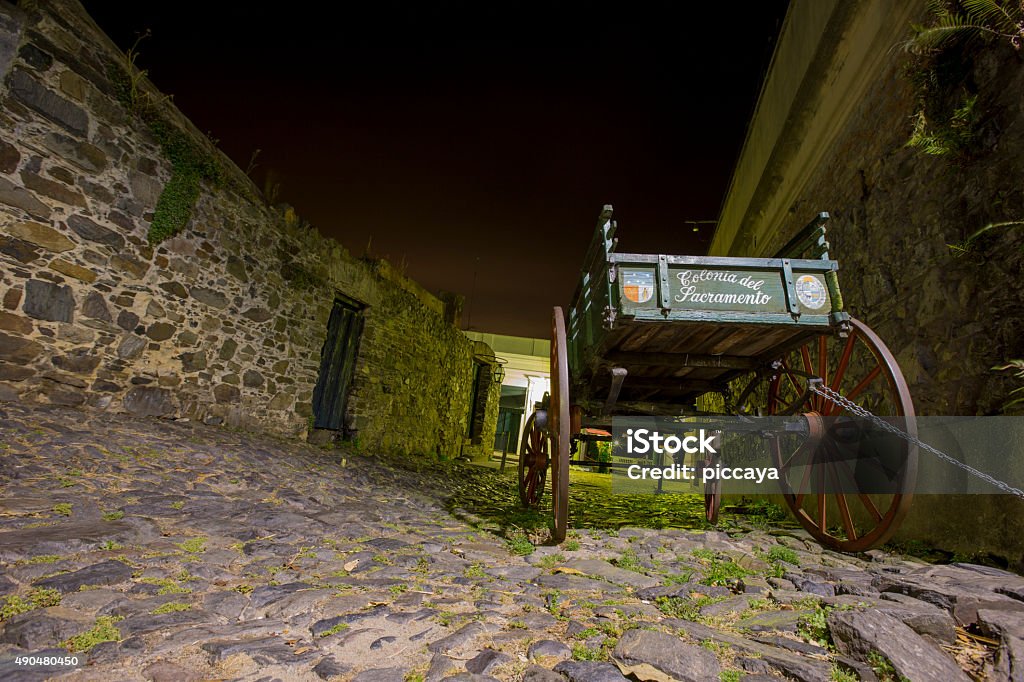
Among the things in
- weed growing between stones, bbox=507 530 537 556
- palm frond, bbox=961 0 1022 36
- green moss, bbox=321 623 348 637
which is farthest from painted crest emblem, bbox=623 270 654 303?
palm frond, bbox=961 0 1022 36

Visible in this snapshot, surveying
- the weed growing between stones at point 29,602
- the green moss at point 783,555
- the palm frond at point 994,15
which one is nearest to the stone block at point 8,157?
the weed growing between stones at point 29,602

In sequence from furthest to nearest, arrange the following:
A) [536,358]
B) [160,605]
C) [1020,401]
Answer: [536,358] → [1020,401] → [160,605]

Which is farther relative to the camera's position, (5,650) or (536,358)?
(536,358)

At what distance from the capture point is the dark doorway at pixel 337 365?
762 cm

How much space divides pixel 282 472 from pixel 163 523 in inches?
80.9

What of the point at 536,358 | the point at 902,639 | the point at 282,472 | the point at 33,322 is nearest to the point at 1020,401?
the point at 902,639

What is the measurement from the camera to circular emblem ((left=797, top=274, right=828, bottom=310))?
2770mm

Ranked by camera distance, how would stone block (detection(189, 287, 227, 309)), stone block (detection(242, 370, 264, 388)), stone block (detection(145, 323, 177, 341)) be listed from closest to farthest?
stone block (detection(145, 323, 177, 341)) < stone block (detection(189, 287, 227, 309)) < stone block (detection(242, 370, 264, 388))

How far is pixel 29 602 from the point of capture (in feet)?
5.08

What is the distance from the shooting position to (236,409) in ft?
19.6

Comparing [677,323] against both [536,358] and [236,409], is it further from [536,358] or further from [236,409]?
[536,358]

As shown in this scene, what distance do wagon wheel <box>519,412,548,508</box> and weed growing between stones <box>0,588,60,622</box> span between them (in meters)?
3.21

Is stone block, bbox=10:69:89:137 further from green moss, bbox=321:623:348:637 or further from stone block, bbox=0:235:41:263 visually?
green moss, bbox=321:623:348:637

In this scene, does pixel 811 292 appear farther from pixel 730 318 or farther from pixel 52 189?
pixel 52 189
